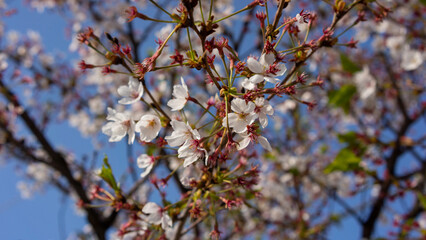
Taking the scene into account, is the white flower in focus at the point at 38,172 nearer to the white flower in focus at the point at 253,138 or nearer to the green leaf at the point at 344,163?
the green leaf at the point at 344,163

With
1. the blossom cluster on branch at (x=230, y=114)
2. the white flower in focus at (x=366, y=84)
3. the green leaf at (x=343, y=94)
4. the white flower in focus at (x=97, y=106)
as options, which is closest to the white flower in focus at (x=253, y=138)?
the blossom cluster on branch at (x=230, y=114)

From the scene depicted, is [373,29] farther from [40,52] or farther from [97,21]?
[40,52]

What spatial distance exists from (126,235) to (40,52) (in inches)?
266

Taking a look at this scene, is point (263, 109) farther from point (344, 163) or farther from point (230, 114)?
point (344, 163)

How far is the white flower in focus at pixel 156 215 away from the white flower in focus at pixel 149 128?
31 centimetres

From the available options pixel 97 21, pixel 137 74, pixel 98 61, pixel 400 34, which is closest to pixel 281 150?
pixel 400 34

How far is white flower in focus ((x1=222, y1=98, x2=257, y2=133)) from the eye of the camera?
928 mm

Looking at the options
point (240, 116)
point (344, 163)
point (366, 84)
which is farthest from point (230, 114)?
point (366, 84)

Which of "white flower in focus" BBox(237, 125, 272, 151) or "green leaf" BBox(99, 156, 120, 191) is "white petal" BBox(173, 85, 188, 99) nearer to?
"white flower in focus" BBox(237, 125, 272, 151)

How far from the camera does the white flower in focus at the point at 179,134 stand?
1.00 meters

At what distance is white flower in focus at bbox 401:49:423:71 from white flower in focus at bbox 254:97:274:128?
3.48m

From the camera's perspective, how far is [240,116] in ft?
3.11

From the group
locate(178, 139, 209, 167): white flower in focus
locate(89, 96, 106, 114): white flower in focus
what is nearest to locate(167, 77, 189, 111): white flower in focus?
locate(178, 139, 209, 167): white flower in focus

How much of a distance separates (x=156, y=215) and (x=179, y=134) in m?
0.42
